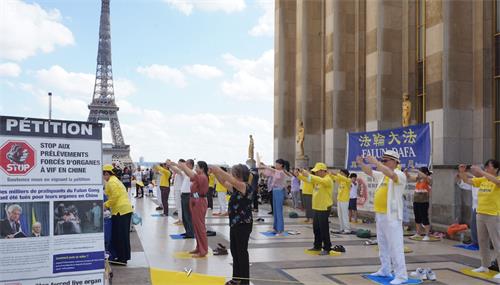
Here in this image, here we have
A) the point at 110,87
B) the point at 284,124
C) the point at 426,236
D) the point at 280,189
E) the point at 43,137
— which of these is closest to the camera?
the point at 43,137

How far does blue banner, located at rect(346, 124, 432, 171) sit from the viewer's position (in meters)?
12.7

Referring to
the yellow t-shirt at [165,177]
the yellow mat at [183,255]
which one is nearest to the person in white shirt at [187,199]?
the yellow mat at [183,255]

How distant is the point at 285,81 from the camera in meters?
28.8

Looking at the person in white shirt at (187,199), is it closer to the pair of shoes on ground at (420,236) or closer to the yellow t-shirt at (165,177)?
the yellow t-shirt at (165,177)

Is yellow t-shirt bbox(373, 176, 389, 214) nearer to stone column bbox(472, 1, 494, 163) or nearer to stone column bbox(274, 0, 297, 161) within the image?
stone column bbox(472, 1, 494, 163)

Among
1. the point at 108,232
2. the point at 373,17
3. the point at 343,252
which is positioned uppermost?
the point at 373,17

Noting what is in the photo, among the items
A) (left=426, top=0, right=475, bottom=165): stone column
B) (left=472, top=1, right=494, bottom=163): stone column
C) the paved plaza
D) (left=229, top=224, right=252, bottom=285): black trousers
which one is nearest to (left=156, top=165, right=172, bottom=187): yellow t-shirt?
the paved plaza

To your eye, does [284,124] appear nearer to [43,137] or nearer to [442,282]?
[442,282]

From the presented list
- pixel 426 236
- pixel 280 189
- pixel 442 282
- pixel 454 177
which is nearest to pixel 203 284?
pixel 442 282

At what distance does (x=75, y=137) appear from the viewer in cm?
545

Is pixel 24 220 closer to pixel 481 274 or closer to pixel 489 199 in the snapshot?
pixel 489 199

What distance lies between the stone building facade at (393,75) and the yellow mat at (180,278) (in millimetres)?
7504

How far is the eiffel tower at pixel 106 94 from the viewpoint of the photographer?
94363 mm

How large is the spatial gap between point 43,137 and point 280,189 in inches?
344
